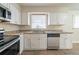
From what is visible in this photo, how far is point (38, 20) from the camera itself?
688 centimetres

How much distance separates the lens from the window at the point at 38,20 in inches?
264

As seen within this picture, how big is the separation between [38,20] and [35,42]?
5.75 ft

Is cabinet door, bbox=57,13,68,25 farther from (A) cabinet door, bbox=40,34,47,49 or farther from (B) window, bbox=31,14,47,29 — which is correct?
(A) cabinet door, bbox=40,34,47,49

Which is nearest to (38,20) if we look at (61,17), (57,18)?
(57,18)

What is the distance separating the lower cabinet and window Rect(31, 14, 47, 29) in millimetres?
1387

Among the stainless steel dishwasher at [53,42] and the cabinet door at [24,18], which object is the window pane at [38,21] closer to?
the cabinet door at [24,18]

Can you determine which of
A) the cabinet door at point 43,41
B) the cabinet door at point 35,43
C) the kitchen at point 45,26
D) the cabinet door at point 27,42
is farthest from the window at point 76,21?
the cabinet door at point 27,42

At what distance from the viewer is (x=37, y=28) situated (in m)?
6.72

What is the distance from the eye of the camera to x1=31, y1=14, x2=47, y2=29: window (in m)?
6.70

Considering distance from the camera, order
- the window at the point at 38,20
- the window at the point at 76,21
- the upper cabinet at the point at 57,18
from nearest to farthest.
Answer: the upper cabinet at the point at 57,18, the window at the point at 38,20, the window at the point at 76,21

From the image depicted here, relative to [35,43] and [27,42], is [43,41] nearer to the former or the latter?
[35,43]

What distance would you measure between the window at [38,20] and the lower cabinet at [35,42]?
1.39 m

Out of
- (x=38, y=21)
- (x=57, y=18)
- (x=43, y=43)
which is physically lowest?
(x=43, y=43)
